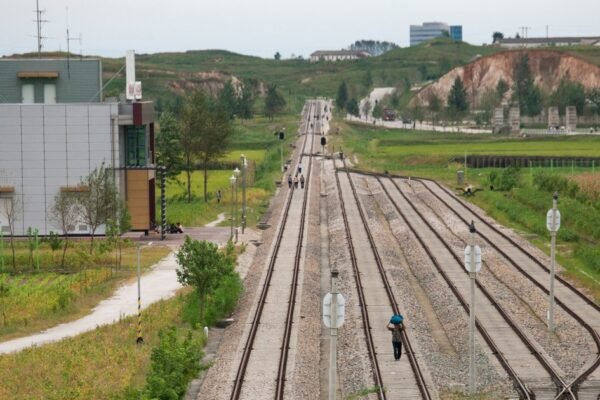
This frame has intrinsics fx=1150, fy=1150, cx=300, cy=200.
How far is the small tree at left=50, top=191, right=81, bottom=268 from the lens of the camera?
59531 millimetres

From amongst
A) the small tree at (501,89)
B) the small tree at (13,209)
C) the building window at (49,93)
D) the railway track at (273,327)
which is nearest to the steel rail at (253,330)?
the railway track at (273,327)

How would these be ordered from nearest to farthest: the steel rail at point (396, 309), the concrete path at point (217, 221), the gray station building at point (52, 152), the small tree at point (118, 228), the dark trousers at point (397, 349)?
the steel rail at point (396, 309) → the dark trousers at point (397, 349) → the small tree at point (118, 228) → the gray station building at point (52, 152) → the concrete path at point (217, 221)

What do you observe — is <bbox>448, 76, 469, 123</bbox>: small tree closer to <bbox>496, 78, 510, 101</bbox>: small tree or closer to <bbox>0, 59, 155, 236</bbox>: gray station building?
<bbox>496, 78, 510, 101</bbox>: small tree

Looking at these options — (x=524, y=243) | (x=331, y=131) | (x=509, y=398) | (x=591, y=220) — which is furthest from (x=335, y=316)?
(x=331, y=131)

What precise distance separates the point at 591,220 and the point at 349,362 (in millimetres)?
A: 32055

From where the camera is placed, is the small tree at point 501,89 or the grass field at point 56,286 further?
the small tree at point 501,89

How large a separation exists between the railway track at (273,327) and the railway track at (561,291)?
25.5 feet

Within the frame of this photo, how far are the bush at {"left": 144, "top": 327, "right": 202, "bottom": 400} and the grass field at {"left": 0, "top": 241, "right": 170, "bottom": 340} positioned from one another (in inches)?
454

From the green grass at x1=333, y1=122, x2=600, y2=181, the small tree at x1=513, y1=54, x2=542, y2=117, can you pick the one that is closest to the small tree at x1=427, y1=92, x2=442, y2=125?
the small tree at x1=513, y1=54, x2=542, y2=117

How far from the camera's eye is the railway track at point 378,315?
1179 inches

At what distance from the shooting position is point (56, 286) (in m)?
48.4

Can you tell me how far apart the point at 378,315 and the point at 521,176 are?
5006 centimetres

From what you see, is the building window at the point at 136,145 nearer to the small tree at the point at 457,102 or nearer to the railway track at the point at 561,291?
the railway track at the point at 561,291

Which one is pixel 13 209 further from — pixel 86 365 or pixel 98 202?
pixel 86 365
